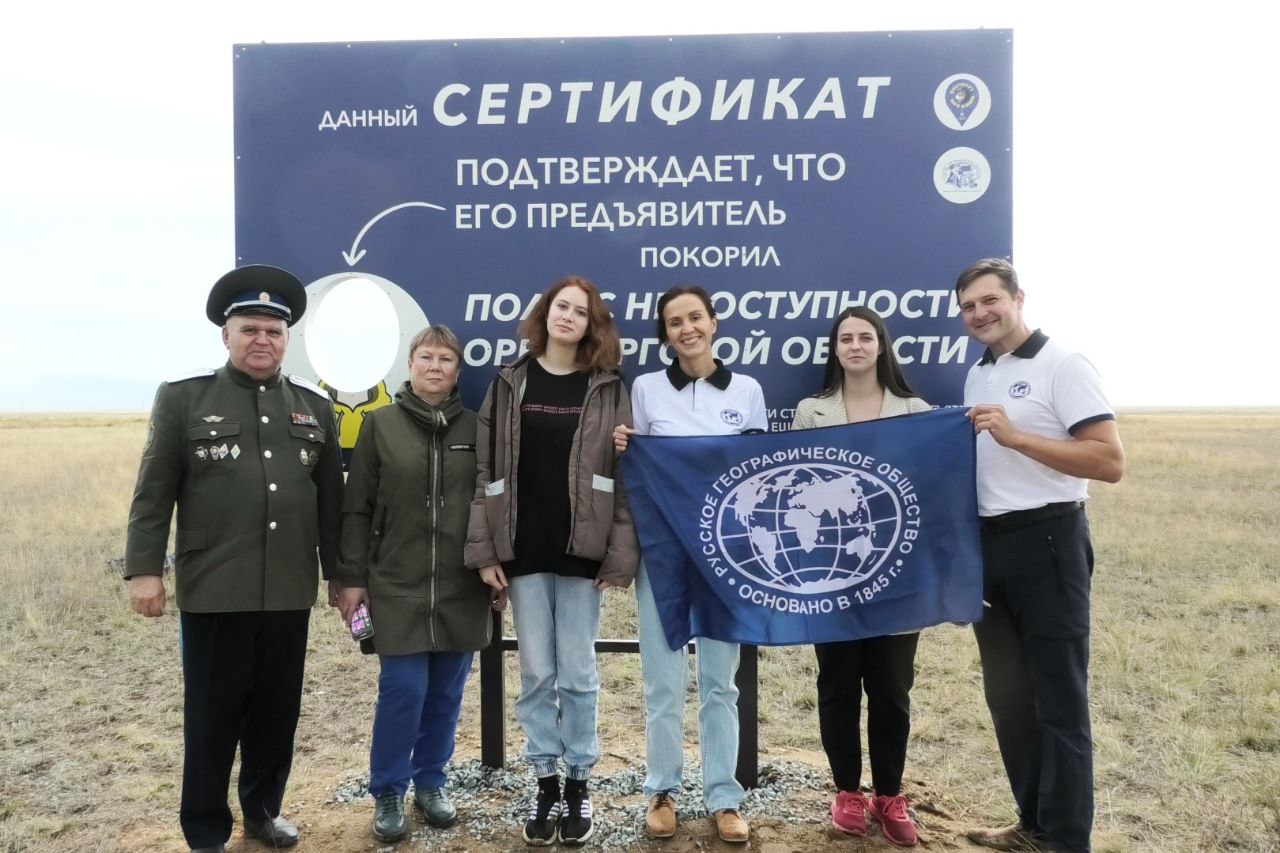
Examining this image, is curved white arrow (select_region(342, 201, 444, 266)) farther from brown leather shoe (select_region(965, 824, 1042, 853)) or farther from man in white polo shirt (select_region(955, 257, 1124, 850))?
brown leather shoe (select_region(965, 824, 1042, 853))

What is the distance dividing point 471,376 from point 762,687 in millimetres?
3748

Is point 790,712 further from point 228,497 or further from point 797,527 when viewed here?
point 228,497

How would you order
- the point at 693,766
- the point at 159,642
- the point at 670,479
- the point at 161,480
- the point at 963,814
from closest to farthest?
the point at 161,480 < the point at 670,479 < the point at 963,814 < the point at 693,766 < the point at 159,642

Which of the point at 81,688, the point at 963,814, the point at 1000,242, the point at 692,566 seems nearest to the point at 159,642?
the point at 81,688

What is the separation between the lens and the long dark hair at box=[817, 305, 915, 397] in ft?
12.7

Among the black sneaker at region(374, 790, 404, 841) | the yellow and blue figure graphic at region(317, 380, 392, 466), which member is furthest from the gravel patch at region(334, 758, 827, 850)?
the yellow and blue figure graphic at region(317, 380, 392, 466)

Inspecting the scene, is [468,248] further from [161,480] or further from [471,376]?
[161,480]

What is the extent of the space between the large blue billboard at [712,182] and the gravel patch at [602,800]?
1.98 meters

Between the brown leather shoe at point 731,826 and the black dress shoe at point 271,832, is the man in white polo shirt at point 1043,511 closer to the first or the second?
the brown leather shoe at point 731,826

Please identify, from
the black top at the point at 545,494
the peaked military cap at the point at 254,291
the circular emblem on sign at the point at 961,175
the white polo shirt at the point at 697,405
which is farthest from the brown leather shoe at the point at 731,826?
the circular emblem on sign at the point at 961,175

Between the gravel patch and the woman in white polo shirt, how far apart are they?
0.27m

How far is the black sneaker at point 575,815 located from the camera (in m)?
3.88

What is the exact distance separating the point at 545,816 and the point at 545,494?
1515 millimetres

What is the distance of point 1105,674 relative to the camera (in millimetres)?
7082
